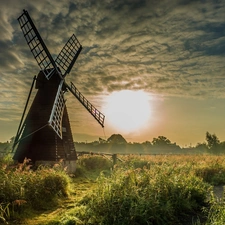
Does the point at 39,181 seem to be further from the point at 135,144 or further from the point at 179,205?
the point at 135,144

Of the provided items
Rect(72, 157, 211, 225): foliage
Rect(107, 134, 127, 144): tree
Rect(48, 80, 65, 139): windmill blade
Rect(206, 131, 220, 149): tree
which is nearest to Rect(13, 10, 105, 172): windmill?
Rect(48, 80, 65, 139): windmill blade

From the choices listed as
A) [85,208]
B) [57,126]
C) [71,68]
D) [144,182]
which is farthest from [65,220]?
[71,68]

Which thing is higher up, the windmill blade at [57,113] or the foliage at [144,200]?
the windmill blade at [57,113]

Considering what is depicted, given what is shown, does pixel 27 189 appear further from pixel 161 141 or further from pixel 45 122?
pixel 161 141

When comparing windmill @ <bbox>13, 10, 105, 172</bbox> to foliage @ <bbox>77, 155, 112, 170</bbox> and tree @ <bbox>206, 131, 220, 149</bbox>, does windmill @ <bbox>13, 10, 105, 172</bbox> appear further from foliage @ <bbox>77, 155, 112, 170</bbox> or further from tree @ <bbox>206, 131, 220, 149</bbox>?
tree @ <bbox>206, 131, 220, 149</bbox>

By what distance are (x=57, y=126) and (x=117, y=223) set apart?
1100 centimetres

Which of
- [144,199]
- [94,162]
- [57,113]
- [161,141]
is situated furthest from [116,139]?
[144,199]

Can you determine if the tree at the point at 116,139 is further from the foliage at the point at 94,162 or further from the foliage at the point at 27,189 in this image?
the foliage at the point at 27,189

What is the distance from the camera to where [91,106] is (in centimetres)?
2181

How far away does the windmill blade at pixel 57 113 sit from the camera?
16152mm

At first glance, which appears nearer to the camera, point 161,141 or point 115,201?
Answer: point 115,201

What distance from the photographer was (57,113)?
17.4 meters

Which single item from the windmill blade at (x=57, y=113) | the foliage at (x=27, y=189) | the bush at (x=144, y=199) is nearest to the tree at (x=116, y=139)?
the windmill blade at (x=57, y=113)

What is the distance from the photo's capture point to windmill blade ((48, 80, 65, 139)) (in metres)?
16.2
